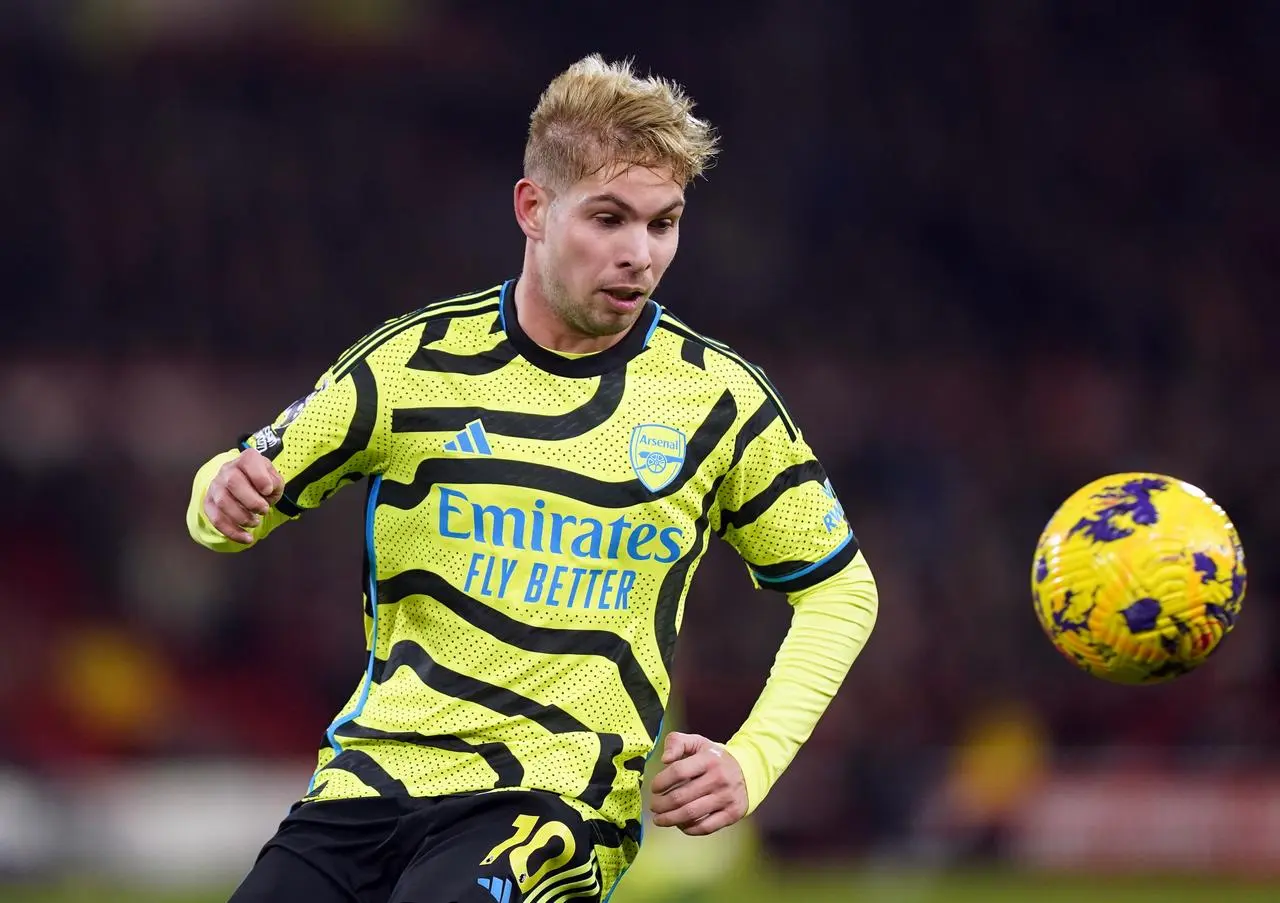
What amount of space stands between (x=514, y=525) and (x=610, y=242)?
614mm

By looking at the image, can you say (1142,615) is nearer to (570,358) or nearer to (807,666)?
(807,666)

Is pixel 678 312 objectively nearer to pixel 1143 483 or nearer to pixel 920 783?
pixel 920 783

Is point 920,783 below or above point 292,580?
below

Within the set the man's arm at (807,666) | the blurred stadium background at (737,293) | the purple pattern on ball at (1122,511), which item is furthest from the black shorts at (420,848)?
the blurred stadium background at (737,293)

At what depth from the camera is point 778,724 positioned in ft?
13.6

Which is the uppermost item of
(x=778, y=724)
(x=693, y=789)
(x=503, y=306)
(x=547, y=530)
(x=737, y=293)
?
(x=737, y=293)

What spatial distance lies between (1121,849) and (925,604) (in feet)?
9.72

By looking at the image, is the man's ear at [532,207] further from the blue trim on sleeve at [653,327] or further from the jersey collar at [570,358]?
the blue trim on sleeve at [653,327]

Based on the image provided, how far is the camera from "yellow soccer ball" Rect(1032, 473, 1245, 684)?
15.0 feet

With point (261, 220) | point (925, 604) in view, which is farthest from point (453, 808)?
point (261, 220)

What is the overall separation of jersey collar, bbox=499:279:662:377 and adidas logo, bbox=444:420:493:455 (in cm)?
21

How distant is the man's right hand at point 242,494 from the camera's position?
3.74 meters

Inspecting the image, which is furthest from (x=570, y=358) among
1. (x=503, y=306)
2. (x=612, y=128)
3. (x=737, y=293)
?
(x=737, y=293)

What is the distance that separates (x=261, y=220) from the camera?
1623 centimetres
